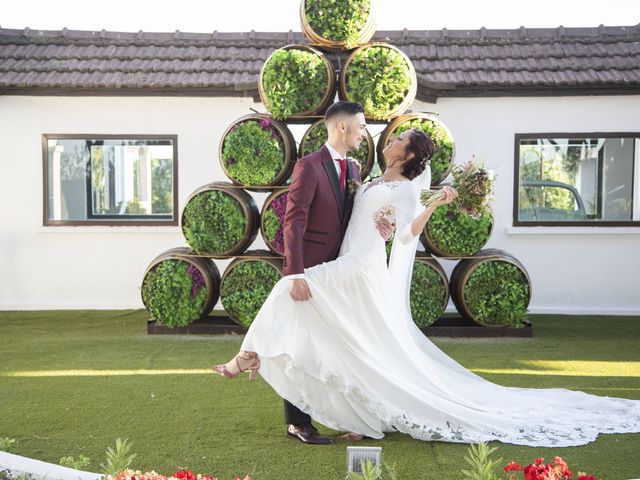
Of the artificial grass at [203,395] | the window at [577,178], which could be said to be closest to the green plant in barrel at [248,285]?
the artificial grass at [203,395]

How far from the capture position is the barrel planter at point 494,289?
8.34 metres

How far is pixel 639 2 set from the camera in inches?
504

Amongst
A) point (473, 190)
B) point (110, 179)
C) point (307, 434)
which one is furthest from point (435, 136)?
point (110, 179)

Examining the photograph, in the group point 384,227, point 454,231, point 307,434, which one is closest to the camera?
point 307,434

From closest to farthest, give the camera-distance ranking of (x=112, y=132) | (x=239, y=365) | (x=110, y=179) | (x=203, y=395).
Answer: (x=239, y=365), (x=203, y=395), (x=112, y=132), (x=110, y=179)

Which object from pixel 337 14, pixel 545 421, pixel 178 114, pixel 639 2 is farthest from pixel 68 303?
pixel 639 2

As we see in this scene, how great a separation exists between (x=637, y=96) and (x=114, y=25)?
7589 mm

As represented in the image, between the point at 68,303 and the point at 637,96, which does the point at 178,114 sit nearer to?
the point at 68,303

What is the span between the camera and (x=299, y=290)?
462 centimetres

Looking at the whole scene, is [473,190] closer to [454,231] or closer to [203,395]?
[203,395]

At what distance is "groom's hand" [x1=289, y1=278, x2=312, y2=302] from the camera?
4.62 m

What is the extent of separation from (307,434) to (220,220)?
13.2 ft

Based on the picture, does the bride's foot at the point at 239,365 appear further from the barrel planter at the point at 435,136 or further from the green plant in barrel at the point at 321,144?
the barrel planter at the point at 435,136

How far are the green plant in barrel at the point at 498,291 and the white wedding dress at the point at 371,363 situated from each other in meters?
3.32
